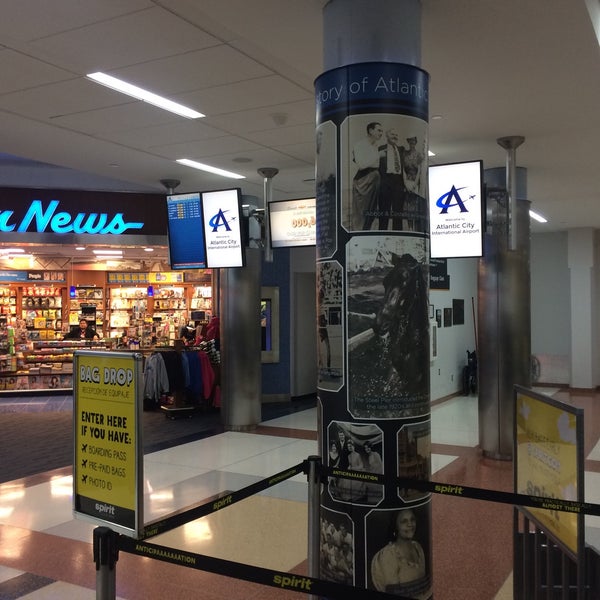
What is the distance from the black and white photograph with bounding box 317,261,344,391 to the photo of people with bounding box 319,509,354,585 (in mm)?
689

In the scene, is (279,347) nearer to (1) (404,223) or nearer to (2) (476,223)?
(2) (476,223)

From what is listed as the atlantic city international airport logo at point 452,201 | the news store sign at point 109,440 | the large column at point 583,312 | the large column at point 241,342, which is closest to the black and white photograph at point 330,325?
the news store sign at point 109,440

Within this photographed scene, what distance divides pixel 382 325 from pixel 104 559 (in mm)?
1661

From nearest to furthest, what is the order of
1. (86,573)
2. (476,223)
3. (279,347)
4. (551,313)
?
(86,573), (476,223), (279,347), (551,313)

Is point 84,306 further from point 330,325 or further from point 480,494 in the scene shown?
point 480,494

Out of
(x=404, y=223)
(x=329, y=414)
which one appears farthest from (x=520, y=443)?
(x=404, y=223)

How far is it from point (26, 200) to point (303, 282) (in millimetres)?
5259

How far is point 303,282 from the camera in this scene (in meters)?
12.8

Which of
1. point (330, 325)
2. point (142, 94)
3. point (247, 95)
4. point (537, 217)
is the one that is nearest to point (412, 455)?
point (330, 325)

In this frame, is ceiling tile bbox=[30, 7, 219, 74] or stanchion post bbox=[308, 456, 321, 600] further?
ceiling tile bbox=[30, 7, 219, 74]

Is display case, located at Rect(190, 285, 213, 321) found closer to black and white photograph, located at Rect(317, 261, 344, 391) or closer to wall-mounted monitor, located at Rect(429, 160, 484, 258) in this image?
wall-mounted monitor, located at Rect(429, 160, 484, 258)

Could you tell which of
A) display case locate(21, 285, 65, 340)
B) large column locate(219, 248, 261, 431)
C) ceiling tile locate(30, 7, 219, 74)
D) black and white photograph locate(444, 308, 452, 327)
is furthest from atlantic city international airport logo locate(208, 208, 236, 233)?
display case locate(21, 285, 65, 340)

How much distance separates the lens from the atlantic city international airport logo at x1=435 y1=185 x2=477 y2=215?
641 cm

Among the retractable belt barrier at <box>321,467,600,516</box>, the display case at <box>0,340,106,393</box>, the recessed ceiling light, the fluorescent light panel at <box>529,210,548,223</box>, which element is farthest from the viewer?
the recessed ceiling light
